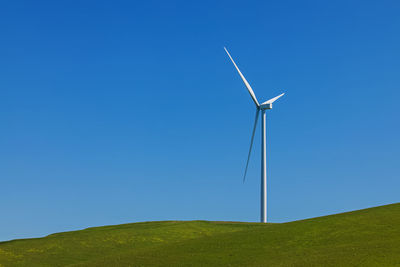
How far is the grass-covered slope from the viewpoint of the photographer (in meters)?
36.9

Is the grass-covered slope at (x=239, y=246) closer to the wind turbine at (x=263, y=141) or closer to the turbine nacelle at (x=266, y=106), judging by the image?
the wind turbine at (x=263, y=141)

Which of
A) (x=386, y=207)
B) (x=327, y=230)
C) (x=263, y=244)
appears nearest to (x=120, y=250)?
(x=263, y=244)

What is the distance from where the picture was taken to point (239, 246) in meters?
44.5

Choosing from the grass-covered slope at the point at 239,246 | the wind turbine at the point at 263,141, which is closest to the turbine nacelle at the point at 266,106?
the wind turbine at the point at 263,141

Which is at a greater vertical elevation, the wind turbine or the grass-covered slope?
the wind turbine

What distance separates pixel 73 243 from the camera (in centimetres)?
5450

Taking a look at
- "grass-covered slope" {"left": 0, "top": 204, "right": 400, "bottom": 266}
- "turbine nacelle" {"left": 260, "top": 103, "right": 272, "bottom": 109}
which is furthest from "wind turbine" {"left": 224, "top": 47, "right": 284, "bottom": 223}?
"grass-covered slope" {"left": 0, "top": 204, "right": 400, "bottom": 266}

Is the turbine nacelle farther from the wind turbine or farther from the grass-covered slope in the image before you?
the grass-covered slope

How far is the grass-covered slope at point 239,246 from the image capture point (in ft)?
121

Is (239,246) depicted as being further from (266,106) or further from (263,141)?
(266,106)

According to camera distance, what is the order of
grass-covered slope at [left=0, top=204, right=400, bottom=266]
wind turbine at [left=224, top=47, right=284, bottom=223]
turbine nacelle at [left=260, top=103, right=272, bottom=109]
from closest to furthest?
grass-covered slope at [left=0, top=204, right=400, bottom=266] < wind turbine at [left=224, top=47, right=284, bottom=223] < turbine nacelle at [left=260, top=103, right=272, bottom=109]

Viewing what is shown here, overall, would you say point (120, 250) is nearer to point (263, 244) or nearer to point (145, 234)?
point (145, 234)

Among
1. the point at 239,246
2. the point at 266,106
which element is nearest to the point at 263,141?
the point at 266,106

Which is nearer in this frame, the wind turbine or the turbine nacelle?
the wind turbine
